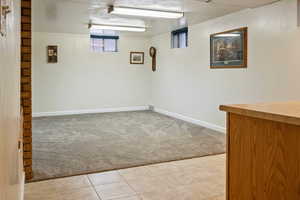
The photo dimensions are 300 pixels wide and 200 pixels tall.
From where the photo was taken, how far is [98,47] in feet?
23.7

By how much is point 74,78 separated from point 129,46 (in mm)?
1760

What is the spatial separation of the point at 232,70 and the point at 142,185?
284 centimetres

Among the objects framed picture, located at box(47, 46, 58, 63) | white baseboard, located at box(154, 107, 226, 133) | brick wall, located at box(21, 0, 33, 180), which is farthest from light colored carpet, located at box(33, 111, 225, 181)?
framed picture, located at box(47, 46, 58, 63)

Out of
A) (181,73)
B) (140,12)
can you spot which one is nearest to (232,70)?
(181,73)

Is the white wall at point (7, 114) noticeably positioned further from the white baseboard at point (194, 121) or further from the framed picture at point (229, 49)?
the white baseboard at point (194, 121)

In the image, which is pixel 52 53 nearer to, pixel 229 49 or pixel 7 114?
pixel 229 49

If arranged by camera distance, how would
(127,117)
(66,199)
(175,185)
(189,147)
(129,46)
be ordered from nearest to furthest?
(66,199) → (175,185) → (189,147) → (127,117) → (129,46)

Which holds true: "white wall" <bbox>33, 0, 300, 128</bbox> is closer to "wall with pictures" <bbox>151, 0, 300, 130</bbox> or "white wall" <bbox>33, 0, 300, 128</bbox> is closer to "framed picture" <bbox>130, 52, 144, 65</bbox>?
"wall with pictures" <bbox>151, 0, 300, 130</bbox>

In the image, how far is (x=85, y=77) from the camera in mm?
7062

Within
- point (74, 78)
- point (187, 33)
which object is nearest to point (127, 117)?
point (74, 78)

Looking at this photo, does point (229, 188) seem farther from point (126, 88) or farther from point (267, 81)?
point (126, 88)

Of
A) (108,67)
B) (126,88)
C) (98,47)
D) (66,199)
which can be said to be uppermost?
(98,47)

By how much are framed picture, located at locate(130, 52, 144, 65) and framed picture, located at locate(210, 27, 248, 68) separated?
116 inches

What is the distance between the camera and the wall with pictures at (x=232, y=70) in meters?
3.60
